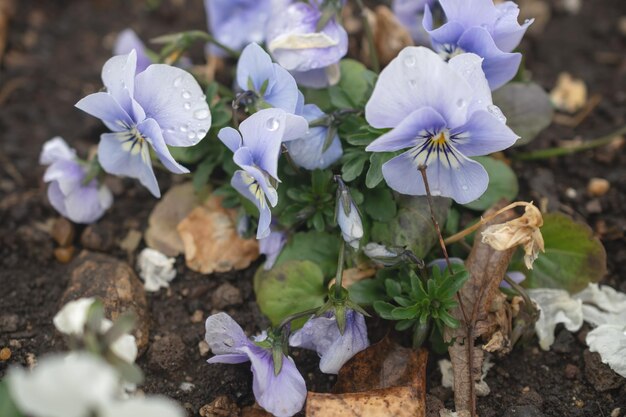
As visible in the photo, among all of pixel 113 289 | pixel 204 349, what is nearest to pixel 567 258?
pixel 204 349

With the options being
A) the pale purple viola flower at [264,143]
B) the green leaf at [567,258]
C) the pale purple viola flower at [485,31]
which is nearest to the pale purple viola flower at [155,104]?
the pale purple viola flower at [264,143]

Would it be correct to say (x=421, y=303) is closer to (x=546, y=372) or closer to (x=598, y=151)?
(x=546, y=372)

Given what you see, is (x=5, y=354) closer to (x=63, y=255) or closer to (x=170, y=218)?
(x=63, y=255)

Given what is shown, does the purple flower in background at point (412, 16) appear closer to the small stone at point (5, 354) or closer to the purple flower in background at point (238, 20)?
the purple flower in background at point (238, 20)

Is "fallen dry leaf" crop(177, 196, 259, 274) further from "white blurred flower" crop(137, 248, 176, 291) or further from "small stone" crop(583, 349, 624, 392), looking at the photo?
"small stone" crop(583, 349, 624, 392)

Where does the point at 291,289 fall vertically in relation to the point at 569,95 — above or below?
above

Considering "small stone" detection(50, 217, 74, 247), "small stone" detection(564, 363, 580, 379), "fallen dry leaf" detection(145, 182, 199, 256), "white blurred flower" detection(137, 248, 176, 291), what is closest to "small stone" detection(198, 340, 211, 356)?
"white blurred flower" detection(137, 248, 176, 291)
